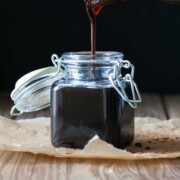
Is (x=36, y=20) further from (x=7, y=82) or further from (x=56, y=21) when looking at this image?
(x=7, y=82)

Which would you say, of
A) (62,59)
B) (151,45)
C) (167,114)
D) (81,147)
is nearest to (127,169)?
(81,147)

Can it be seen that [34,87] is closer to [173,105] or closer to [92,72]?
[92,72]

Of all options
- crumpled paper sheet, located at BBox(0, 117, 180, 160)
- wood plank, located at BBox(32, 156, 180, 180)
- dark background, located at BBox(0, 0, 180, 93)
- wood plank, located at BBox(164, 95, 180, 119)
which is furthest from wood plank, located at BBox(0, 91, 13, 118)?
wood plank, located at BBox(32, 156, 180, 180)

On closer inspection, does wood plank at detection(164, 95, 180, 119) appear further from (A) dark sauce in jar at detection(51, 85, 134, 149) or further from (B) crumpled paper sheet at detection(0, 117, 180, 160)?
(A) dark sauce in jar at detection(51, 85, 134, 149)

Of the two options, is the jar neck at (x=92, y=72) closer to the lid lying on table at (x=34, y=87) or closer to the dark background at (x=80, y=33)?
the lid lying on table at (x=34, y=87)

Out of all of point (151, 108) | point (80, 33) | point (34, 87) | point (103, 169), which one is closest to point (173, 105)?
point (151, 108)

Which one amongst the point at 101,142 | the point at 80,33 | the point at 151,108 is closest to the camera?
the point at 101,142
